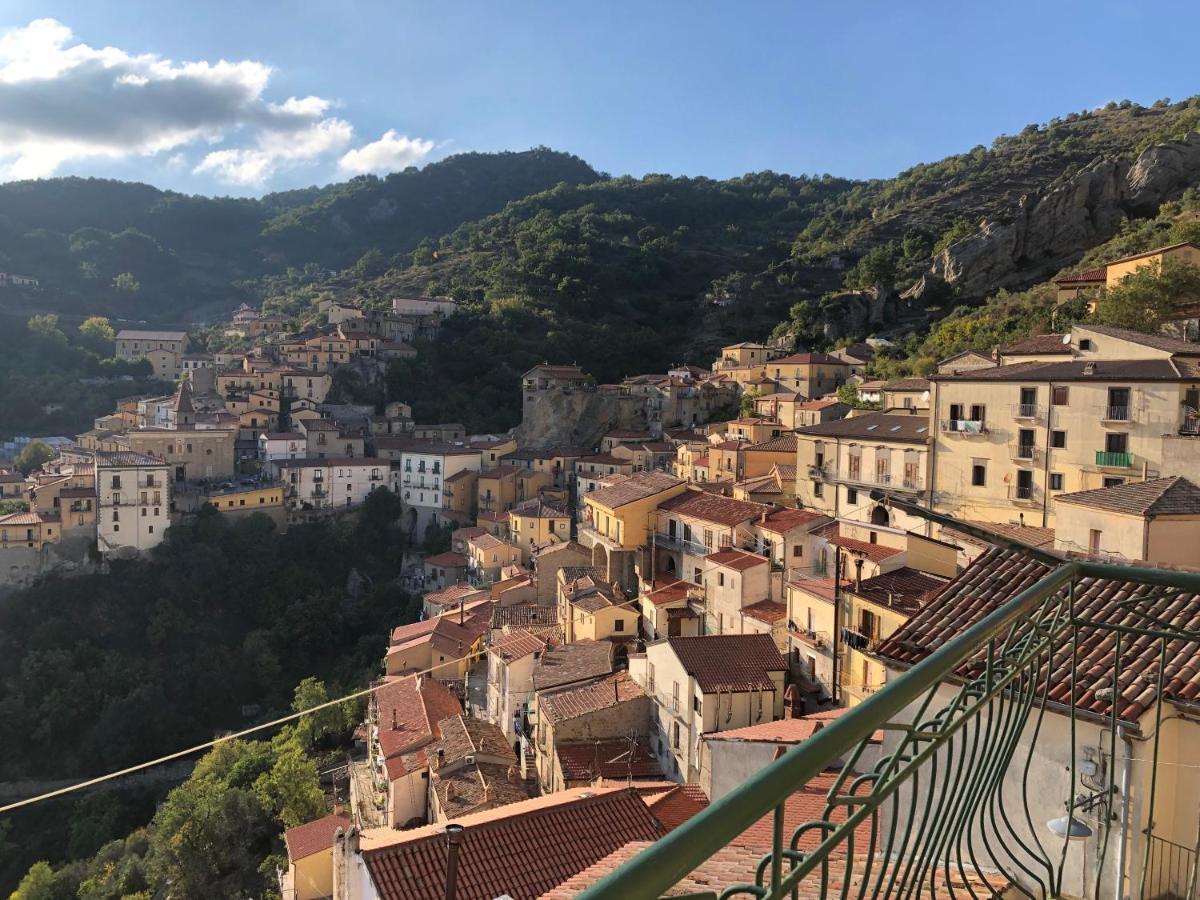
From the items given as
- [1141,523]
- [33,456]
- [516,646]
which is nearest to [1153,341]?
[1141,523]

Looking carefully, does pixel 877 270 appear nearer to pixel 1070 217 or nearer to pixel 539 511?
pixel 1070 217

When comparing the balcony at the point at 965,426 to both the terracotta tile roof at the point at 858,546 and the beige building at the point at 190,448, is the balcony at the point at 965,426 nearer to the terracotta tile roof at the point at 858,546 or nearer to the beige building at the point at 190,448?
the terracotta tile roof at the point at 858,546

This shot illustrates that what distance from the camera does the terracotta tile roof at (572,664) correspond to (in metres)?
22.1

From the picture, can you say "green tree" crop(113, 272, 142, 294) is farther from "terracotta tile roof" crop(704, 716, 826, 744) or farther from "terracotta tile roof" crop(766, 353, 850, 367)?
"terracotta tile roof" crop(704, 716, 826, 744)

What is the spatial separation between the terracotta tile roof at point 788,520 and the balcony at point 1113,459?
24.0ft

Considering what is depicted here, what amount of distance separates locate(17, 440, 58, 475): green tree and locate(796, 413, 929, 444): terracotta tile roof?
53.8 metres

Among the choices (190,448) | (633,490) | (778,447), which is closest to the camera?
(633,490)

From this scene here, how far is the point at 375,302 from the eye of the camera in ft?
276

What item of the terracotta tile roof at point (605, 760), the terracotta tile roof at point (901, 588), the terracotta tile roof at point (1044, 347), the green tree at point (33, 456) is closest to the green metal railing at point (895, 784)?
the terracotta tile roof at point (901, 588)

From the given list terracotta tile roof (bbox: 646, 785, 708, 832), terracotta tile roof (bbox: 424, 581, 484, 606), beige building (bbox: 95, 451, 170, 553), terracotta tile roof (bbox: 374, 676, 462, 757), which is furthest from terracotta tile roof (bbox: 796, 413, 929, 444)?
beige building (bbox: 95, 451, 170, 553)

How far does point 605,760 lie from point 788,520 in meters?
9.44

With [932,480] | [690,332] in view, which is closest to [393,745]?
[932,480]

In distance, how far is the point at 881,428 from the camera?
86.9 ft

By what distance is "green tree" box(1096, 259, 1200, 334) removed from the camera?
2859cm
